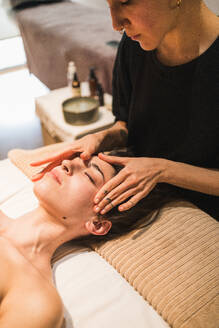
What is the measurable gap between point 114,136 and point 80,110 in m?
0.76

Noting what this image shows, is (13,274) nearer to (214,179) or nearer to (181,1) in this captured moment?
(214,179)

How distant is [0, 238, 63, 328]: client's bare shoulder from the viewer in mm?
892

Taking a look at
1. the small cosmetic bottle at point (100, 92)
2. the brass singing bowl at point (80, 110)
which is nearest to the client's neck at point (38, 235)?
the brass singing bowl at point (80, 110)

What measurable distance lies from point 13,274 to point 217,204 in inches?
33.4

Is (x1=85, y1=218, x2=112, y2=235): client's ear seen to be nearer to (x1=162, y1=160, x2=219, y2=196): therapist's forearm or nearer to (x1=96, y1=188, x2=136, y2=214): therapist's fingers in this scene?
(x1=96, y1=188, x2=136, y2=214): therapist's fingers

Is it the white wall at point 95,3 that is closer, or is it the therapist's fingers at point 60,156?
the therapist's fingers at point 60,156

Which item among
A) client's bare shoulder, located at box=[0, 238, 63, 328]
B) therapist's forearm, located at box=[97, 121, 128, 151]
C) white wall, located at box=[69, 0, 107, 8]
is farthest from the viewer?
white wall, located at box=[69, 0, 107, 8]

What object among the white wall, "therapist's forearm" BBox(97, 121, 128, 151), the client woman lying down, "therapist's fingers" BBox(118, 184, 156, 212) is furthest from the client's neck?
the white wall

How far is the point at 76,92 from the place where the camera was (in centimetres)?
238

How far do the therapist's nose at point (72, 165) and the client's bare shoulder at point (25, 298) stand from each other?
1.20 feet

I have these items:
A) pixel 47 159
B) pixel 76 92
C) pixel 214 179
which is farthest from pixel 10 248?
pixel 76 92

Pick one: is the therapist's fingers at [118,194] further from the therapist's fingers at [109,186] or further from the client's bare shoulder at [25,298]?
the client's bare shoulder at [25,298]

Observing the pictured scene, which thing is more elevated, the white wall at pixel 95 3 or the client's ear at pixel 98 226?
the white wall at pixel 95 3

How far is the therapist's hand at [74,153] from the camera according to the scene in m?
1.29
